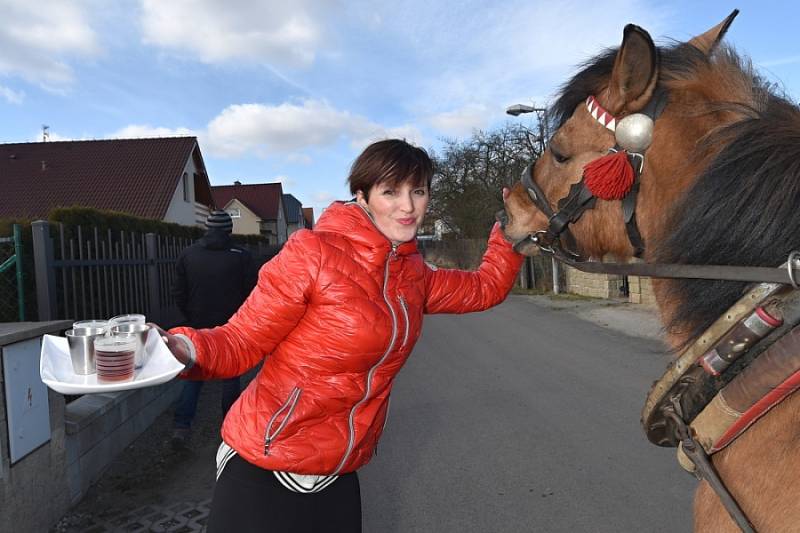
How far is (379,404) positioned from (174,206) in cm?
2273

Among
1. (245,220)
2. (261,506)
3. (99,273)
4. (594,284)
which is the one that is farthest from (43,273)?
(245,220)

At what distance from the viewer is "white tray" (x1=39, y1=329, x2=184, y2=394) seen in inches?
50.0

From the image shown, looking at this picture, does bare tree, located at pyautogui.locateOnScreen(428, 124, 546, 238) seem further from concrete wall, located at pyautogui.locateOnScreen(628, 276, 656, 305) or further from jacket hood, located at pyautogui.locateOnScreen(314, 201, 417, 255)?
jacket hood, located at pyautogui.locateOnScreen(314, 201, 417, 255)

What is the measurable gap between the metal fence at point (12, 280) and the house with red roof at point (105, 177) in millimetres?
16427

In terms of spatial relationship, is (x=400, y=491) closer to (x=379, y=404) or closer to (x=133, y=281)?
(x=379, y=404)

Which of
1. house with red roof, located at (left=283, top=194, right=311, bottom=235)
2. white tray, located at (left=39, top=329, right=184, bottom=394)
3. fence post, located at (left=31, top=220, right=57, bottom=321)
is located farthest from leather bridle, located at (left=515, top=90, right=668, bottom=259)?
house with red roof, located at (left=283, top=194, right=311, bottom=235)

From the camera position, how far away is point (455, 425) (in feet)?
17.4

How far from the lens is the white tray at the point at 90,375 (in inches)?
50.0

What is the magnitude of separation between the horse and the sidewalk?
32.8 inches

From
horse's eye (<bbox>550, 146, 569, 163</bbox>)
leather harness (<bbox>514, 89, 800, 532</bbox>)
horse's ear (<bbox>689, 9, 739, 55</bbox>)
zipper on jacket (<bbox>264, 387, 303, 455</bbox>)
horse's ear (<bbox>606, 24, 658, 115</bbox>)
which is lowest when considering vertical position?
zipper on jacket (<bbox>264, 387, 303, 455</bbox>)

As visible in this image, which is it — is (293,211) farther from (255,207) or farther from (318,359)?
(318,359)

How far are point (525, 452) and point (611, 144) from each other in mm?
3364

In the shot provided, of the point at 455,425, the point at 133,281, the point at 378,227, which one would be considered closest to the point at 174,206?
the point at 133,281

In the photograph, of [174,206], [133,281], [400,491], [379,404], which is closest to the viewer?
[379,404]
